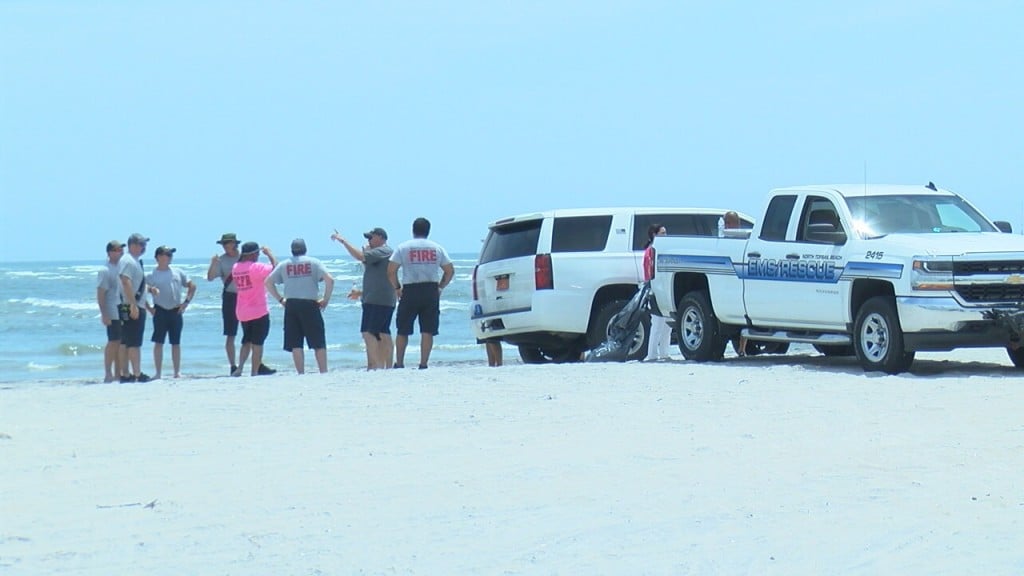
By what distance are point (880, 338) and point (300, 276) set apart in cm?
595

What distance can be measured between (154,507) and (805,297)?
8.17 m

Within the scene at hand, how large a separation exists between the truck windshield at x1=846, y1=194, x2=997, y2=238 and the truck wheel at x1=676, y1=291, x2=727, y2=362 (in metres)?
2.12

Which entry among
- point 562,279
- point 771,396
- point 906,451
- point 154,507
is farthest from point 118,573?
point 562,279

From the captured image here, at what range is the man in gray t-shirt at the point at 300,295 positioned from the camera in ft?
53.1

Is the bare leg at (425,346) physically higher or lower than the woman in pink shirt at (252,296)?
lower

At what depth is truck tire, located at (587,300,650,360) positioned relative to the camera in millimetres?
16547

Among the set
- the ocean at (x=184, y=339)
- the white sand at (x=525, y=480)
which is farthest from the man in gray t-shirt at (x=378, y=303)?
the ocean at (x=184, y=339)

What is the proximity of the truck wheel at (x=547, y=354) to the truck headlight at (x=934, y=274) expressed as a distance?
20.1 feet

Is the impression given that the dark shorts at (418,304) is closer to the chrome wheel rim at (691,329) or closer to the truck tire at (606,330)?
the truck tire at (606,330)

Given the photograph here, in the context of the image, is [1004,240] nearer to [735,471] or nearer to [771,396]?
[771,396]

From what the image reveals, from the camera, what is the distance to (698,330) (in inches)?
632

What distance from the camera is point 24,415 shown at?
456 inches

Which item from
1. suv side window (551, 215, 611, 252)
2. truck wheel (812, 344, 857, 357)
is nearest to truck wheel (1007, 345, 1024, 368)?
truck wheel (812, 344, 857, 357)

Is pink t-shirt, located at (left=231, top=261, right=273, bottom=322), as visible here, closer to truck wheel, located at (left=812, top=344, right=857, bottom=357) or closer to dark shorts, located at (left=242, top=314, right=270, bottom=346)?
dark shorts, located at (left=242, top=314, right=270, bottom=346)
